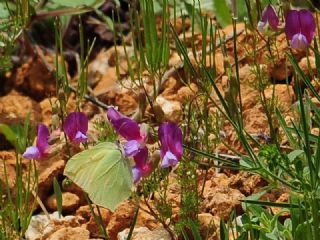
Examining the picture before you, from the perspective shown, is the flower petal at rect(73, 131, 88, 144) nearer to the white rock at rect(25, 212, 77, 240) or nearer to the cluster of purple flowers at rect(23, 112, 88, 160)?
the cluster of purple flowers at rect(23, 112, 88, 160)

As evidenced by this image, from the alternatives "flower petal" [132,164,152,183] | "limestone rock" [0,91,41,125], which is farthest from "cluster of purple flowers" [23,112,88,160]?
"limestone rock" [0,91,41,125]

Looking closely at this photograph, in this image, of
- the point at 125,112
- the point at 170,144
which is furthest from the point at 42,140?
the point at 125,112

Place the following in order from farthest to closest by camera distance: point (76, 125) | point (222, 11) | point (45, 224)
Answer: point (222, 11)
point (45, 224)
point (76, 125)

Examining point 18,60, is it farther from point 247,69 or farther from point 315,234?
point 315,234

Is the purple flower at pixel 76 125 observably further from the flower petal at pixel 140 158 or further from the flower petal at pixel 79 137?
the flower petal at pixel 140 158

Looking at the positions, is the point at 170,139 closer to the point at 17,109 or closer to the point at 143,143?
the point at 143,143

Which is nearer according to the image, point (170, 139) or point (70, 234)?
point (170, 139)
